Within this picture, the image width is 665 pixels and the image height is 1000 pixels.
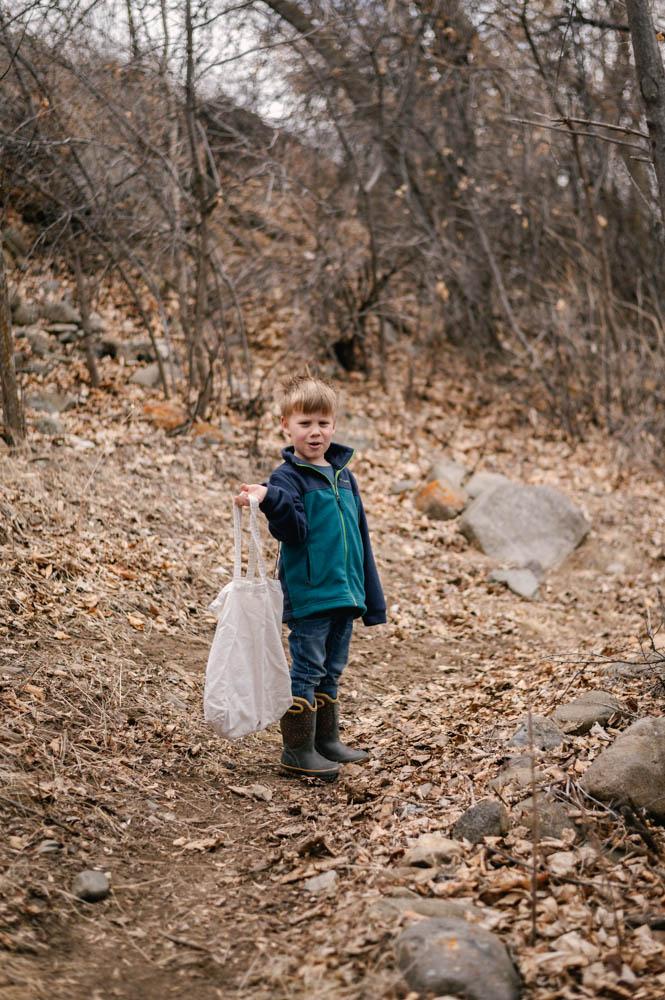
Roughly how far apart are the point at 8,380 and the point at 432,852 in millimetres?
4696

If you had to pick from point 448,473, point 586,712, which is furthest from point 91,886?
point 448,473

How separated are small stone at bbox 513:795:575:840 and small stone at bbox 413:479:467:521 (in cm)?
487

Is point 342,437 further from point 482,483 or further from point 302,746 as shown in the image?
point 302,746

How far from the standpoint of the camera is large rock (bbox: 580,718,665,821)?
2.97 metres

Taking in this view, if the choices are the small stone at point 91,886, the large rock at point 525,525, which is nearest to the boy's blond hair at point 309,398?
the small stone at point 91,886

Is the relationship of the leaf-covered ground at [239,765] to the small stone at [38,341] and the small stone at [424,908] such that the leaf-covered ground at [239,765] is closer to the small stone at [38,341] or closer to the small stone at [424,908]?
the small stone at [424,908]

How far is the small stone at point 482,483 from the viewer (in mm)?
8211

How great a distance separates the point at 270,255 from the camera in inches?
415

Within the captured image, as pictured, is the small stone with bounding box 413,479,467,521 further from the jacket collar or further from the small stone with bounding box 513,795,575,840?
the small stone with bounding box 513,795,575,840

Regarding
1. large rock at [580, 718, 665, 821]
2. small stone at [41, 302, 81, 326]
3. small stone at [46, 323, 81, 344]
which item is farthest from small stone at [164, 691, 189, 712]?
small stone at [41, 302, 81, 326]

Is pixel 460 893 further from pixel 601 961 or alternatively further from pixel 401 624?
pixel 401 624

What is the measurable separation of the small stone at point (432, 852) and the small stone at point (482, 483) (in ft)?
17.6

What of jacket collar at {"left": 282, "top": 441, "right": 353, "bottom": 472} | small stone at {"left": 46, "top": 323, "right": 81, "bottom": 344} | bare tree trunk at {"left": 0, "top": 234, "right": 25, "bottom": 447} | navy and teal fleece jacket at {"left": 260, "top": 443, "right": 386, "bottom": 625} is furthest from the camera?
small stone at {"left": 46, "top": 323, "right": 81, "bottom": 344}

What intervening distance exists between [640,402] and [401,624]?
17.4 feet
